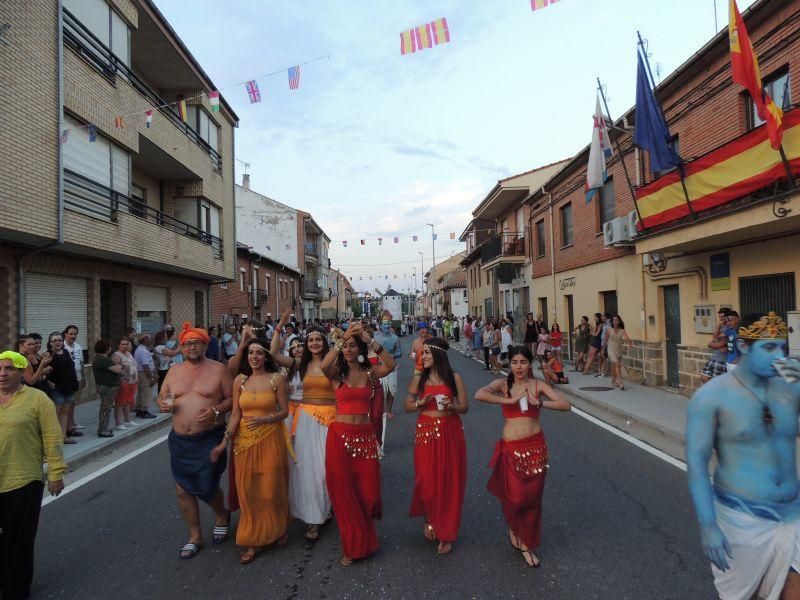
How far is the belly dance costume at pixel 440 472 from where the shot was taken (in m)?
3.88

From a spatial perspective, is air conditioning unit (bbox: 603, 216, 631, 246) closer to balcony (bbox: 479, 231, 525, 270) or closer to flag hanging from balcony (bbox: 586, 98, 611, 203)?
flag hanging from balcony (bbox: 586, 98, 611, 203)

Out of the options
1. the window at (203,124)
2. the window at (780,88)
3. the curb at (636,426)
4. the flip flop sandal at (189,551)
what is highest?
the window at (203,124)

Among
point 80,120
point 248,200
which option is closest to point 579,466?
point 80,120

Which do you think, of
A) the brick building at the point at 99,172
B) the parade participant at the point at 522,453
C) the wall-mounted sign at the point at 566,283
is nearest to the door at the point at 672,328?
the wall-mounted sign at the point at 566,283

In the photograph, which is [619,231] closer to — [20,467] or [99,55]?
[99,55]

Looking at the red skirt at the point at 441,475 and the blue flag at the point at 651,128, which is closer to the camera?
the red skirt at the point at 441,475

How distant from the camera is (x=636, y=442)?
728 centimetres

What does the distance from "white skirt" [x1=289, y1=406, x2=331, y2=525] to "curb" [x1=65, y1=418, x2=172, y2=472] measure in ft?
12.8

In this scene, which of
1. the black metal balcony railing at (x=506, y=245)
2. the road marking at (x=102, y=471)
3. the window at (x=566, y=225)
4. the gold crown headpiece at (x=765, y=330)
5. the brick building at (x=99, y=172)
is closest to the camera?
the gold crown headpiece at (x=765, y=330)

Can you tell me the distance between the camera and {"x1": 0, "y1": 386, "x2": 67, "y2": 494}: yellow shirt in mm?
3373

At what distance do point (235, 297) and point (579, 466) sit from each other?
22.1m

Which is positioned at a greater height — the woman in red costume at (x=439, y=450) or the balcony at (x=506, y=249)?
the balcony at (x=506, y=249)

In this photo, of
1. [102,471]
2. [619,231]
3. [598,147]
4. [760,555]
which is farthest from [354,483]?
[619,231]

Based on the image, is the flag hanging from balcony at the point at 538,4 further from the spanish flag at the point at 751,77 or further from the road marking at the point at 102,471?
the road marking at the point at 102,471
